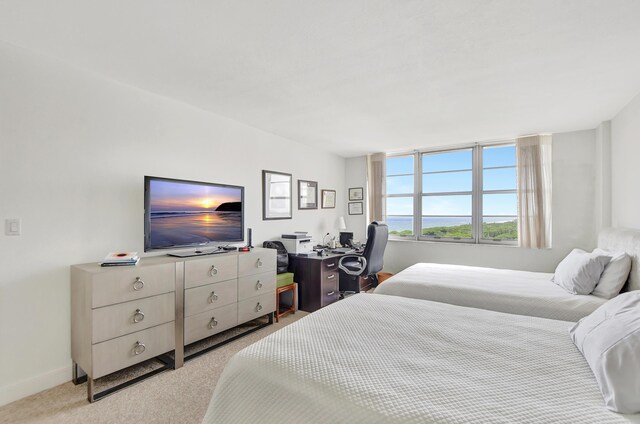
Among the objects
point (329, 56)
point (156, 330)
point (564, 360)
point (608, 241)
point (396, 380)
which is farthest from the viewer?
point (608, 241)

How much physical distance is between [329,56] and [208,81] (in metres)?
1.07

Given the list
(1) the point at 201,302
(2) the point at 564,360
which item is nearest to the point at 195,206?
(1) the point at 201,302

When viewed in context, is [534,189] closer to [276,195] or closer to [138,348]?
[276,195]

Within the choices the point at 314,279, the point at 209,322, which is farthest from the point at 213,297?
the point at 314,279

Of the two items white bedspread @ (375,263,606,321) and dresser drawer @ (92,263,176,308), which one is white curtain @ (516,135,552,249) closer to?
white bedspread @ (375,263,606,321)

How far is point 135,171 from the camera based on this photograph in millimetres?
2686

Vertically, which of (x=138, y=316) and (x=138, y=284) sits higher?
(x=138, y=284)

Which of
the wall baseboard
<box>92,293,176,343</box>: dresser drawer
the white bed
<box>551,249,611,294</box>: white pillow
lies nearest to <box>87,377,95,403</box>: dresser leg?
<box>92,293,176,343</box>: dresser drawer

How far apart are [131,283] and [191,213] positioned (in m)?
0.89

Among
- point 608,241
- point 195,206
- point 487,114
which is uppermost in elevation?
point 487,114

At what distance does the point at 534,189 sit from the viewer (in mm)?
4164

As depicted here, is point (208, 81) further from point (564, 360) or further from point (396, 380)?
point (564, 360)

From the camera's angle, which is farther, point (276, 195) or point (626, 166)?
point (276, 195)

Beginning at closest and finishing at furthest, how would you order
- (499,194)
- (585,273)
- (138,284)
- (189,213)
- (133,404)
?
(133,404) < (138,284) < (585,273) < (189,213) < (499,194)
